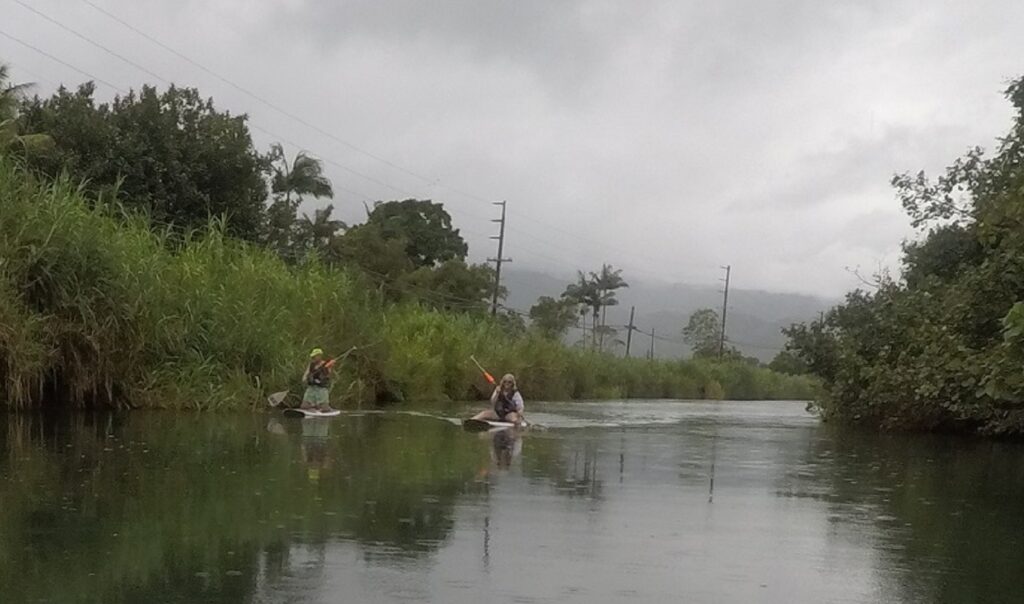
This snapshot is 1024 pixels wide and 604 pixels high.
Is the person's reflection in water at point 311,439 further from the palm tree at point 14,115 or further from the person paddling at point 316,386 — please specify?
the palm tree at point 14,115

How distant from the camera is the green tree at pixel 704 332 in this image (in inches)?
3580

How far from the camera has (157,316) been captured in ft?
67.7

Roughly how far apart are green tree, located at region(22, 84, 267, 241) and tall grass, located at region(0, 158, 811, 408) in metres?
9.01

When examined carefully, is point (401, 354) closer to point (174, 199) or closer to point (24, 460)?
point (174, 199)

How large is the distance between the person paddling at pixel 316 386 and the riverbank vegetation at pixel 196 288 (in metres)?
1.06

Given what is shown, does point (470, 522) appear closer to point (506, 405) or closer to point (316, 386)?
point (506, 405)

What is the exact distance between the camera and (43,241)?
1897 cm

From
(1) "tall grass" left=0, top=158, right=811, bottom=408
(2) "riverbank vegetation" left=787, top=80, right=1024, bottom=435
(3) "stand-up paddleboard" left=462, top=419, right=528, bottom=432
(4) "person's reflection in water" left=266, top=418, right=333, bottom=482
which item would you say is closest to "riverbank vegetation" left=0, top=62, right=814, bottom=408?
(1) "tall grass" left=0, top=158, right=811, bottom=408

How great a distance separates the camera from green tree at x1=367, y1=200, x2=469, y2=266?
60.4 m

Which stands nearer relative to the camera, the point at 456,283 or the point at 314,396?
the point at 314,396

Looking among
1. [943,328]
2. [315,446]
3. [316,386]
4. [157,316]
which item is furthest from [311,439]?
[943,328]

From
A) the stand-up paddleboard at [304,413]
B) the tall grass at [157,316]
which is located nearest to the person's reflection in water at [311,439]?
the stand-up paddleboard at [304,413]

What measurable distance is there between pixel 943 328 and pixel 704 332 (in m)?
68.9

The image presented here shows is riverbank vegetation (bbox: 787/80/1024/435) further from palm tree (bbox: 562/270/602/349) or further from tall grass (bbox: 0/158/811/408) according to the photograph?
palm tree (bbox: 562/270/602/349)
